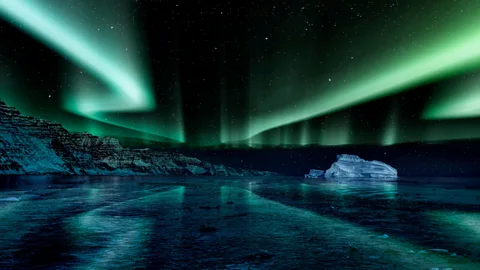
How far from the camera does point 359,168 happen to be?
182625 millimetres

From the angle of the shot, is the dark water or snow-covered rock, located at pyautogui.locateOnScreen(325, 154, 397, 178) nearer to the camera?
the dark water

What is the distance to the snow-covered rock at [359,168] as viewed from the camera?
591 feet

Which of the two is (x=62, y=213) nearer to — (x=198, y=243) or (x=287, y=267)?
(x=198, y=243)

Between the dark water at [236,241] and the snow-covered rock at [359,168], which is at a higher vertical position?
the snow-covered rock at [359,168]

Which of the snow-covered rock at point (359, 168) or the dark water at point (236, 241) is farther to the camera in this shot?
the snow-covered rock at point (359, 168)

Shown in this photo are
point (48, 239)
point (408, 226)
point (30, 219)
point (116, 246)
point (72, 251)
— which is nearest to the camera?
point (72, 251)

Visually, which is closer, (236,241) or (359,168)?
(236,241)

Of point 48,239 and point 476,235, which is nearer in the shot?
point 48,239

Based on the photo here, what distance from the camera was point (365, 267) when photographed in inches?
349

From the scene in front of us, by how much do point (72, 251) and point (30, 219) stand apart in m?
9.02

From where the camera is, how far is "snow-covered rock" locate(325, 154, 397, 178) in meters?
180

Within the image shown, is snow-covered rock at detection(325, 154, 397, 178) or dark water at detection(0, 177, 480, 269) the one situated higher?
snow-covered rock at detection(325, 154, 397, 178)

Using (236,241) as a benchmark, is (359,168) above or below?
above

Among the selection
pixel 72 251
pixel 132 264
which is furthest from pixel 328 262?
pixel 72 251
